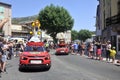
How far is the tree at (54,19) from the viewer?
72.7 meters

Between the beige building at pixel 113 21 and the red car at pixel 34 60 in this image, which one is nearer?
the red car at pixel 34 60

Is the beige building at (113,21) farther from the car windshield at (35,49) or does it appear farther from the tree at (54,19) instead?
the tree at (54,19)

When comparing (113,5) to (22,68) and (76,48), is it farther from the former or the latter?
(22,68)

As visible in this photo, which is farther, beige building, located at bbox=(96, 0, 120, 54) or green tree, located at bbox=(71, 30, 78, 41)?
green tree, located at bbox=(71, 30, 78, 41)

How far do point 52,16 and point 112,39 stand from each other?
34.5 meters

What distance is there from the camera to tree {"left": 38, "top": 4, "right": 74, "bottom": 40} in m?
72.7

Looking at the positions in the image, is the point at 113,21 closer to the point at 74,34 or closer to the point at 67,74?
the point at 67,74

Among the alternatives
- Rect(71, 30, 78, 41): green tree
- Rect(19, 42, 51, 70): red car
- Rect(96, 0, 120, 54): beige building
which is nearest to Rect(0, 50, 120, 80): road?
Rect(19, 42, 51, 70): red car

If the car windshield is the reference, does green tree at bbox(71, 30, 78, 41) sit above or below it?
above

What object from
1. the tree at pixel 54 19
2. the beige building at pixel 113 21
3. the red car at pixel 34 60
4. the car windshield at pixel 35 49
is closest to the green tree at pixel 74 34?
the tree at pixel 54 19

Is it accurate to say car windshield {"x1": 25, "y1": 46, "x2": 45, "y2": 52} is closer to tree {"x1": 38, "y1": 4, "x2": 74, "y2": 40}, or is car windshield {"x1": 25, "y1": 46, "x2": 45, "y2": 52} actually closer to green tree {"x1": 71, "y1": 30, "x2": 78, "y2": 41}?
tree {"x1": 38, "y1": 4, "x2": 74, "y2": 40}

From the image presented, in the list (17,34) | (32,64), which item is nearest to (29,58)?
(32,64)

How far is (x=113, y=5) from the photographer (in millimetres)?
41156

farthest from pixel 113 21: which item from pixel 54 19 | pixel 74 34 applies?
pixel 74 34
